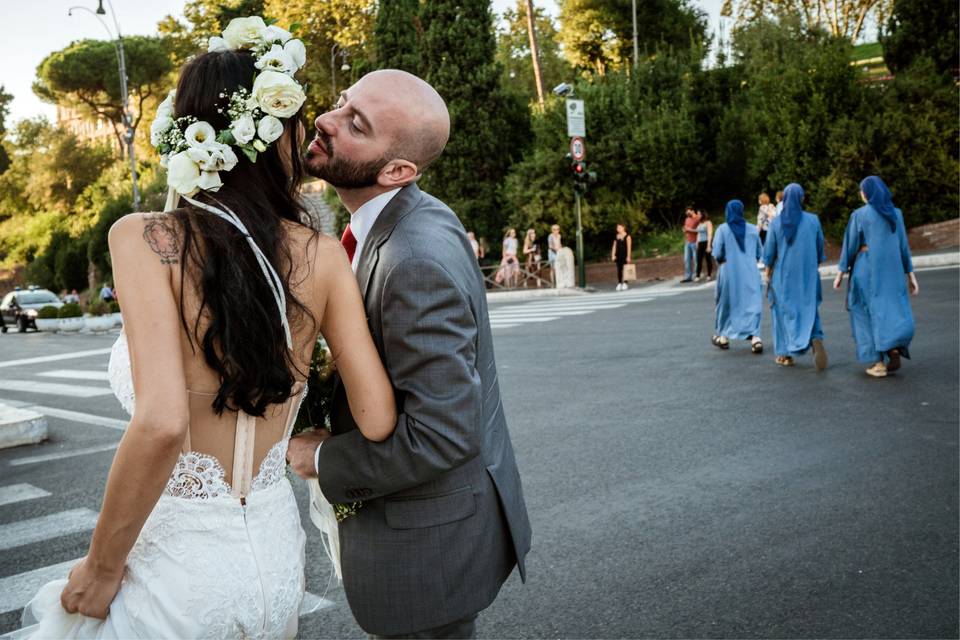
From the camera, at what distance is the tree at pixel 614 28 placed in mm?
39000

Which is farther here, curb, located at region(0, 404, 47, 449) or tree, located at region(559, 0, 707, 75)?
tree, located at region(559, 0, 707, 75)

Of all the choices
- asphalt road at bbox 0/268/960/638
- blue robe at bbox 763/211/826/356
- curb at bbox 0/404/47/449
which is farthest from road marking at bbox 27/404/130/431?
blue robe at bbox 763/211/826/356

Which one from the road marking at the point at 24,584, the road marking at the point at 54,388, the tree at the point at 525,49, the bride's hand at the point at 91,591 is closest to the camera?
the bride's hand at the point at 91,591

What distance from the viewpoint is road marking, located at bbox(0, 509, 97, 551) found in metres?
5.16

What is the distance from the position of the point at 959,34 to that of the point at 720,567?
26806 mm

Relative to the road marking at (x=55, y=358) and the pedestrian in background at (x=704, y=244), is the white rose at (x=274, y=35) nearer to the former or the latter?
the road marking at (x=55, y=358)

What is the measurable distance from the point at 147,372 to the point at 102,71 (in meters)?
65.2

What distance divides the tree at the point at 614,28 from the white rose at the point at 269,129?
38630 mm

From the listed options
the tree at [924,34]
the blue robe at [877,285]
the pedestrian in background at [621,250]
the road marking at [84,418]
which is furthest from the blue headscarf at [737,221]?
the tree at [924,34]

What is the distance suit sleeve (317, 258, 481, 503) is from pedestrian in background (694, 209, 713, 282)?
66.5 ft

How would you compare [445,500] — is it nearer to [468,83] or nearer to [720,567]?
[720,567]

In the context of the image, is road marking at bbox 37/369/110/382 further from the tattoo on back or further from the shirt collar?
the tattoo on back

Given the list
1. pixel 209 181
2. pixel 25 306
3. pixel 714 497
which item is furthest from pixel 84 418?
pixel 25 306

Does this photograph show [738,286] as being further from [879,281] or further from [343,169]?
[343,169]
